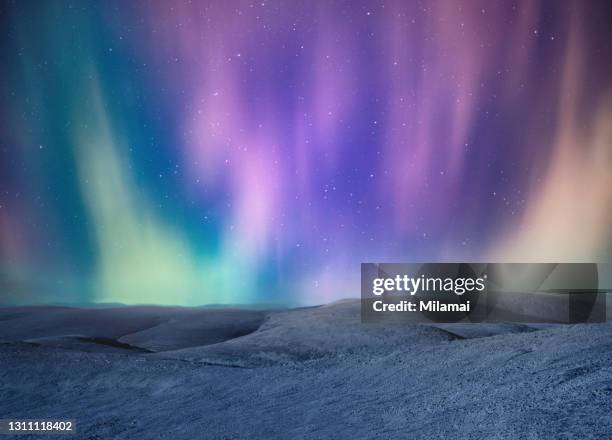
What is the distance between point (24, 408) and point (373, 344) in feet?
39.4

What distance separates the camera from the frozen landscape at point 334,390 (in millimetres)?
7578

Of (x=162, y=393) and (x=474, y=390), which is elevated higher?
(x=474, y=390)

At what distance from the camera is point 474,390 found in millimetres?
9047

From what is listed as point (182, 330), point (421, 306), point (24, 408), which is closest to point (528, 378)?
point (24, 408)

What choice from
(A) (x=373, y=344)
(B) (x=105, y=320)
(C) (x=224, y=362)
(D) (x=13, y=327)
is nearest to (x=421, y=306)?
(A) (x=373, y=344)

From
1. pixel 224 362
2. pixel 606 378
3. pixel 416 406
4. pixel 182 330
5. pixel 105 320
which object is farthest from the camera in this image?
pixel 105 320

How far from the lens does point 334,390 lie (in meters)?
10.8

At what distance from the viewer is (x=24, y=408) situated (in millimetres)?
11398

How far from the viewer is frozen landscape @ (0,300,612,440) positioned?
298 inches

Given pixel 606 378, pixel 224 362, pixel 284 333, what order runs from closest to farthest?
pixel 606 378, pixel 224 362, pixel 284 333

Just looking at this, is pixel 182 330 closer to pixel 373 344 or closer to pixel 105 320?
pixel 105 320

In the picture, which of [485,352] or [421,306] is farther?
[421,306]

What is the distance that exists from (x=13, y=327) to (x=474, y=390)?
29.7 metres

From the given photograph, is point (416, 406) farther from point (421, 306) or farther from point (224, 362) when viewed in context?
point (421, 306)
